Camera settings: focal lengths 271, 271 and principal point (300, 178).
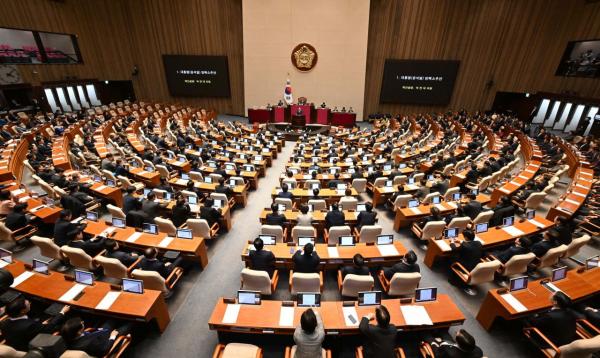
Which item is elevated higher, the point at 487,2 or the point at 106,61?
the point at 487,2

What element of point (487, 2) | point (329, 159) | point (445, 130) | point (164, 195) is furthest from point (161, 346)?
point (487, 2)

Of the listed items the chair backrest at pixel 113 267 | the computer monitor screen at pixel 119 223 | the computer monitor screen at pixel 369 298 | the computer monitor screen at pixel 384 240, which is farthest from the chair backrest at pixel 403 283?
the computer monitor screen at pixel 119 223

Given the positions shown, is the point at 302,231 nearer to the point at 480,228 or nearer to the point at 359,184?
the point at 359,184

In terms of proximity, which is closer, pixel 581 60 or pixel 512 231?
pixel 512 231

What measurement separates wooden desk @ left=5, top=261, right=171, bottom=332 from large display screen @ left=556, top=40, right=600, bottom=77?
24382 mm

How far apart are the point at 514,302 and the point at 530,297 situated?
36 cm

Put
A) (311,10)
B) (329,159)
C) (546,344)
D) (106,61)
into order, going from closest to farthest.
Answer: (546,344) < (329,159) < (311,10) < (106,61)

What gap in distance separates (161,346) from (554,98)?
24.6 m

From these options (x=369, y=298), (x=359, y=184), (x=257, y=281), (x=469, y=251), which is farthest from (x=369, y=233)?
(x=359, y=184)

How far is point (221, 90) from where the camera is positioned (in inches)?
988

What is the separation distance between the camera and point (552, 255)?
588cm

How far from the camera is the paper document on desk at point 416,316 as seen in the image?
4.25m

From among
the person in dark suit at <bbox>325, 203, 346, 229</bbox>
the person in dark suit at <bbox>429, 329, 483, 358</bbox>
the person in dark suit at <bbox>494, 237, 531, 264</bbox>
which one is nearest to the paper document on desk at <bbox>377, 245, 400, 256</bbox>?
the person in dark suit at <bbox>325, 203, 346, 229</bbox>

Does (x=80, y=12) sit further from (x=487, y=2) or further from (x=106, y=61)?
(x=487, y=2)
